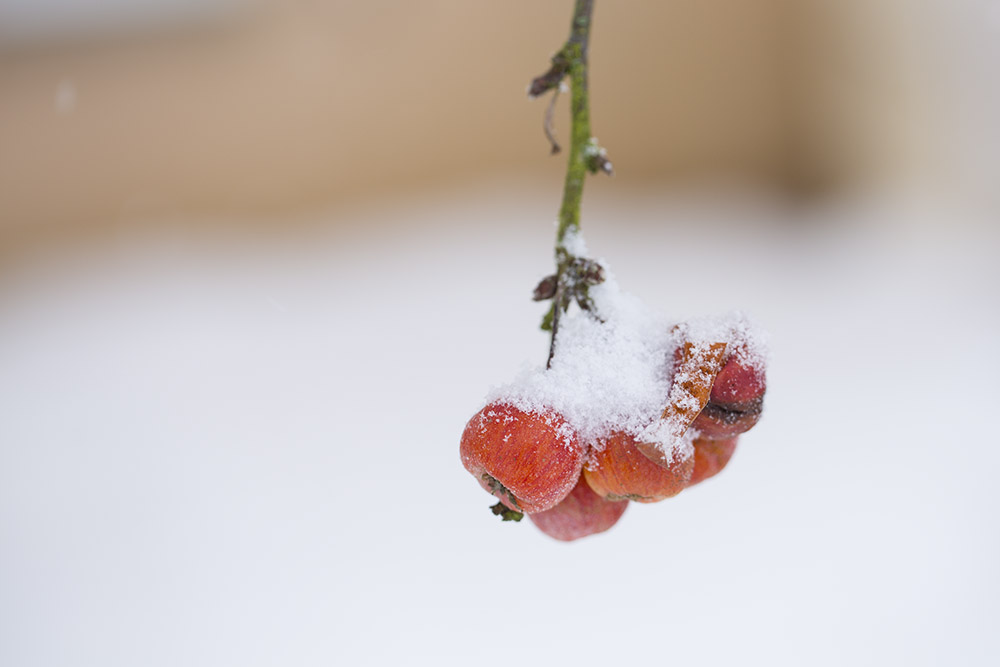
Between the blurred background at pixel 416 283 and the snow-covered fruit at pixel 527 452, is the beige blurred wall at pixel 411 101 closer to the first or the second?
the blurred background at pixel 416 283

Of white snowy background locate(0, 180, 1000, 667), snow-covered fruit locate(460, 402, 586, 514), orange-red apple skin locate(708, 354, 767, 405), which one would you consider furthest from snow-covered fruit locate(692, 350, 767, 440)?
white snowy background locate(0, 180, 1000, 667)

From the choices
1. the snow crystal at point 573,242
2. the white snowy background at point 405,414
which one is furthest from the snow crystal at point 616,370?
the white snowy background at point 405,414

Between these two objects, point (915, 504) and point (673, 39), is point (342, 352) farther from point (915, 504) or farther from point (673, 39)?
point (915, 504)

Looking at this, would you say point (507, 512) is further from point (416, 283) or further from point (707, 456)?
point (416, 283)

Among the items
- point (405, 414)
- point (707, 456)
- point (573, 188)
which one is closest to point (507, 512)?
point (707, 456)

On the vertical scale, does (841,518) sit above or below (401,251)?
below

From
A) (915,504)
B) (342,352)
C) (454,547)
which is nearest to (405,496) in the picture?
(454,547)

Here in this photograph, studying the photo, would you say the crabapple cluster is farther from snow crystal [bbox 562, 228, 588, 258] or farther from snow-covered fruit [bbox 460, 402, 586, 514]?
snow crystal [bbox 562, 228, 588, 258]
